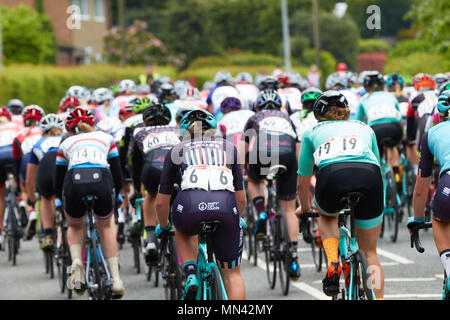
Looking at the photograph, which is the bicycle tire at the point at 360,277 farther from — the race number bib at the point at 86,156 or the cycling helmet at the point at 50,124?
the cycling helmet at the point at 50,124

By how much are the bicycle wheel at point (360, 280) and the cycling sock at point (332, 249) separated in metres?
0.23

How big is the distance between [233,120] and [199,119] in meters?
5.01

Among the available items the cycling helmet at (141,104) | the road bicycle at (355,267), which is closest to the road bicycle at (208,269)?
the road bicycle at (355,267)

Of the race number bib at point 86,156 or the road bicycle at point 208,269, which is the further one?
the race number bib at point 86,156

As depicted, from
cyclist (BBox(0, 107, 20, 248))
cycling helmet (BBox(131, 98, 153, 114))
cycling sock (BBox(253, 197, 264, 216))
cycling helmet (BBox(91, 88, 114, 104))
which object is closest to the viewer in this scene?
cycling sock (BBox(253, 197, 264, 216))

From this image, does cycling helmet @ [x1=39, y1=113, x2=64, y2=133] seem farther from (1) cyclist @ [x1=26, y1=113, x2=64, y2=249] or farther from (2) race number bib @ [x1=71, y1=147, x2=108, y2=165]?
(2) race number bib @ [x1=71, y1=147, x2=108, y2=165]

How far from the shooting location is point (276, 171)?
10758 mm

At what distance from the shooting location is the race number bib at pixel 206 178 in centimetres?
715

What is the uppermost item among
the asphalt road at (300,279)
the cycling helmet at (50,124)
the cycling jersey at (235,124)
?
the cycling helmet at (50,124)

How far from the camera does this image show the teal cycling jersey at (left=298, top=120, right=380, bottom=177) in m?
7.18

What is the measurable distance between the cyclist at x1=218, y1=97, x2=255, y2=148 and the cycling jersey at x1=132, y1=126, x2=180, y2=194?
2.24 meters

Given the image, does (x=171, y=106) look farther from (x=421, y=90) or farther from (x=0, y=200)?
(x=421, y=90)

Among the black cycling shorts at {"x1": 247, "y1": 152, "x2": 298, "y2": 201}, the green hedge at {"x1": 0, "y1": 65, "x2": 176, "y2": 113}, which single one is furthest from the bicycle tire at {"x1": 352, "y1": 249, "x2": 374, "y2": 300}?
the green hedge at {"x1": 0, "y1": 65, "x2": 176, "y2": 113}
